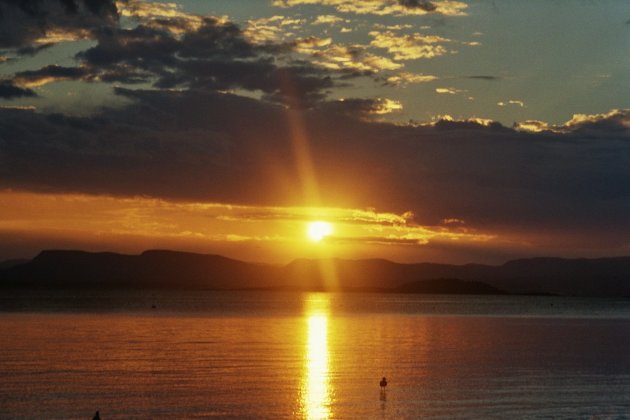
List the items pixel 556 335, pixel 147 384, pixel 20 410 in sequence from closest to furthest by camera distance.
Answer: pixel 20 410
pixel 147 384
pixel 556 335

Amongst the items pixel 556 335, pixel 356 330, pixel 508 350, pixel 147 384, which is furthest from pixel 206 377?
pixel 556 335

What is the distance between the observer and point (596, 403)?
50406 millimetres

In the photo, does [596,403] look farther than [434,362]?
No

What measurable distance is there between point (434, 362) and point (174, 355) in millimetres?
22237

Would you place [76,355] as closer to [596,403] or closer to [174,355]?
[174,355]

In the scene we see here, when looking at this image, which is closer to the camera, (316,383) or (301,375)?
(316,383)

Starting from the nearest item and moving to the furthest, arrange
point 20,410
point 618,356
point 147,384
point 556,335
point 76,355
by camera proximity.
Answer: point 20,410 → point 147,384 → point 76,355 → point 618,356 → point 556,335

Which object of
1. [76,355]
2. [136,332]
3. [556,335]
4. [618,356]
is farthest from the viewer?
[556,335]

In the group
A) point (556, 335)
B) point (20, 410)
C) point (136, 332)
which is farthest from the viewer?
point (556, 335)

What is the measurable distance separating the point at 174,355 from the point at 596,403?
121ft

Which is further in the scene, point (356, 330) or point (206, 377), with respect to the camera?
point (356, 330)

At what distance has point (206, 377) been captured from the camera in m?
59.1

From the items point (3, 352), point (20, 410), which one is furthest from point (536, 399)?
point (3, 352)

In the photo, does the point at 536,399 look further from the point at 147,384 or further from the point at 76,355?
the point at 76,355
